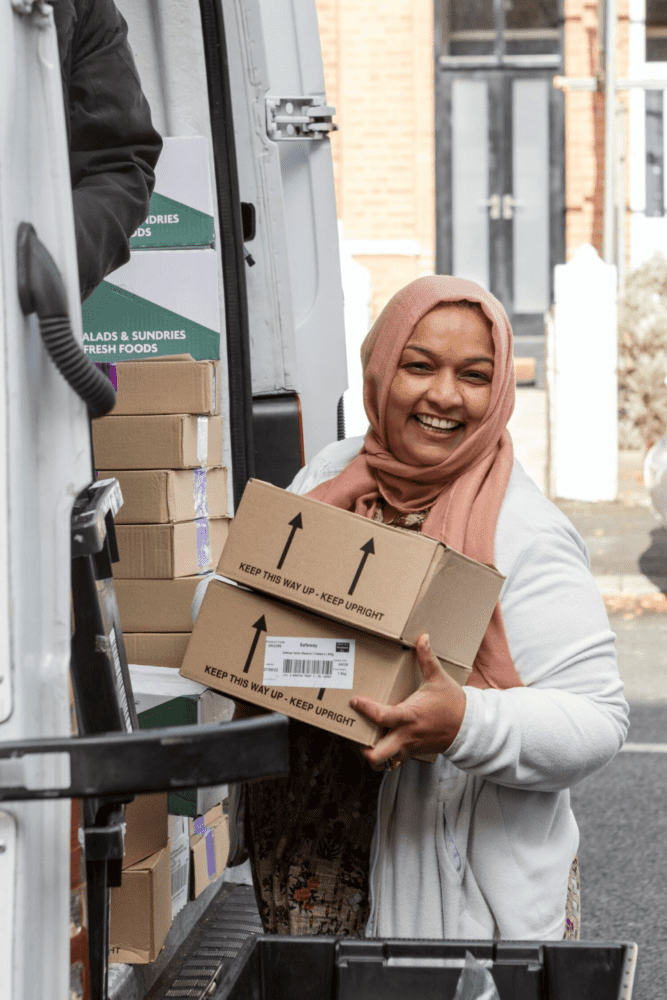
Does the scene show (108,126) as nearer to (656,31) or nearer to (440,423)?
(440,423)

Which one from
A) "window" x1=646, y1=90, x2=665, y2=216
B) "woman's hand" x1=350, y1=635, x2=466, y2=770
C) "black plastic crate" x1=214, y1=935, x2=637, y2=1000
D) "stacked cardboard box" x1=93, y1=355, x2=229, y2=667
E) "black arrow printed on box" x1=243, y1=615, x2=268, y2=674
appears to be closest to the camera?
"black plastic crate" x1=214, y1=935, x2=637, y2=1000

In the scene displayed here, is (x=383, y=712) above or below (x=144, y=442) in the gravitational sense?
below

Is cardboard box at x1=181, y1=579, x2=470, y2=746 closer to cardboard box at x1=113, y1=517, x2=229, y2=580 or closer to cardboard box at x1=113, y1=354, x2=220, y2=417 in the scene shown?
cardboard box at x1=113, y1=517, x2=229, y2=580

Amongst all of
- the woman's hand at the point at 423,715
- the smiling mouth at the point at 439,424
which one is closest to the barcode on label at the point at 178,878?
the woman's hand at the point at 423,715

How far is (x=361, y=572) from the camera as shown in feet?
6.04

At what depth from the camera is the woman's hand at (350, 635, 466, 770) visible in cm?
181

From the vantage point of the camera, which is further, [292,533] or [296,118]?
[296,118]

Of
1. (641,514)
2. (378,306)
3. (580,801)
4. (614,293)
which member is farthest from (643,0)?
(580,801)

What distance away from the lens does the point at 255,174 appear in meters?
3.07

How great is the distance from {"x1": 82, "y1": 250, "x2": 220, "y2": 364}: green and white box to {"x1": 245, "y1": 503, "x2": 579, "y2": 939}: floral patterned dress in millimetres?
859

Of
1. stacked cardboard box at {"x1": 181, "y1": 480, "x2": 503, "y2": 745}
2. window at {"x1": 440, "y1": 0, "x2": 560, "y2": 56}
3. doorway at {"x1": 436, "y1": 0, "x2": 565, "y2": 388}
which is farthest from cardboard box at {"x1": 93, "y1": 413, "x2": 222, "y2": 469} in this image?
window at {"x1": 440, "y1": 0, "x2": 560, "y2": 56}

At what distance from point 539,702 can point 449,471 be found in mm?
376

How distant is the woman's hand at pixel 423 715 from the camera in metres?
1.81

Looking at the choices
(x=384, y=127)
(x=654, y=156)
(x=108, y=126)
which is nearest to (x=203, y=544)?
(x=108, y=126)
